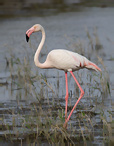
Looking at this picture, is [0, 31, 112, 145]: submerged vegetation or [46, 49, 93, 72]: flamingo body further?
[46, 49, 93, 72]: flamingo body

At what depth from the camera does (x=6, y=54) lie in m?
13.5

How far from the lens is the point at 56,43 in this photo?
14875mm

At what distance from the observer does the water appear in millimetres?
7902

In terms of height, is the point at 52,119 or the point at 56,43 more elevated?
the point at 56,43

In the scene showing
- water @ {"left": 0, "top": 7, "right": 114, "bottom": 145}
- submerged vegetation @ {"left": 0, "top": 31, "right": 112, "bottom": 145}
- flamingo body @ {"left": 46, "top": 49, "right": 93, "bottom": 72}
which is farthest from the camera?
water @ {"left": 0, "top": 7, "right": 114, "bottom": 145}

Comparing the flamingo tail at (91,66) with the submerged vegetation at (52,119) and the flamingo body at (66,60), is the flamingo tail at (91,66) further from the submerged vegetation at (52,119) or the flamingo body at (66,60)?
the submerged vegetation at (52,119)

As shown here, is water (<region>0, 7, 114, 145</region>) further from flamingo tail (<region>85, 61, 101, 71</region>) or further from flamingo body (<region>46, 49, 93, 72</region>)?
flamingo body (<region>46, 49, 93, 72</region>)

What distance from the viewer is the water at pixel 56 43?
7902 millimetres

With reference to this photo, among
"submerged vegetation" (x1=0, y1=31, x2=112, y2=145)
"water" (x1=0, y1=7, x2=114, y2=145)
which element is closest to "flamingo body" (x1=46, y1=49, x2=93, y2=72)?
"submerged vegetation" (x1=0, y1=31, x2=112, y2=145)

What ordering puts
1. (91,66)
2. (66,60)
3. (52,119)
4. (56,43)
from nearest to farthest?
(52,119) < (66,60) < (91,66) < (56,43)

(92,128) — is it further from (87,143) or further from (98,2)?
(98,2)

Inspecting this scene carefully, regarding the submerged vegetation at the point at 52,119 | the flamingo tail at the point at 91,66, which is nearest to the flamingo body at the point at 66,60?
the flamingo tail at the point at 91,66

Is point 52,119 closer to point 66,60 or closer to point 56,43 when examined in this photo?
point 66,60

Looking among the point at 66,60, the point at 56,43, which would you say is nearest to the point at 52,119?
the point at 66,60
